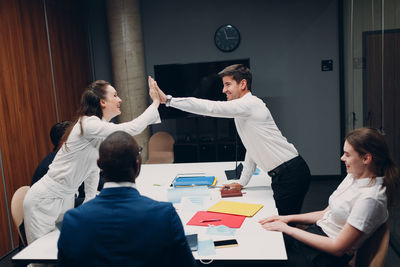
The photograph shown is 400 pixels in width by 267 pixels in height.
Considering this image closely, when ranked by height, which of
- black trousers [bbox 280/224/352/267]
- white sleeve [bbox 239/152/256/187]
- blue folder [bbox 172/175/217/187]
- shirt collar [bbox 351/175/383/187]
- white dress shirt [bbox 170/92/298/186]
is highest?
white dress shirt [bbox 170/92/298/186]

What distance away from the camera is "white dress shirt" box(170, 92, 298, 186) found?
8.16 feet

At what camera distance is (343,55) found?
17.5 ft

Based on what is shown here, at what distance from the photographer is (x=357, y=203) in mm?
1694

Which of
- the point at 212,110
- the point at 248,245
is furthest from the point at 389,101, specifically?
the point at 248,245

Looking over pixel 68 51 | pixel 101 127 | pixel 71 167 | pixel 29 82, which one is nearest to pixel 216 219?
pixel 101 127

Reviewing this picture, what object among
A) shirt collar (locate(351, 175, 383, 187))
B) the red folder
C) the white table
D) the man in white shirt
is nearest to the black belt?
the man in white shirt

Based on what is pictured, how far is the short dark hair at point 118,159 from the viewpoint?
4.32ft

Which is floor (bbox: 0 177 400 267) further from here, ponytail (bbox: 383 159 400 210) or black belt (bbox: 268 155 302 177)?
ponytail (bbox: 383 159 400 210)

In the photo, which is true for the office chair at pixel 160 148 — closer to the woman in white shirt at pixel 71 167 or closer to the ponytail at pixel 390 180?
the woman in white shirt at pixel 71 167

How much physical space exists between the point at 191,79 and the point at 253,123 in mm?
2916

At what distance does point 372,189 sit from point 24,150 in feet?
11.5

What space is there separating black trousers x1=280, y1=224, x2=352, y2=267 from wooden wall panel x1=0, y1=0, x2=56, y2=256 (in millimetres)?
2892

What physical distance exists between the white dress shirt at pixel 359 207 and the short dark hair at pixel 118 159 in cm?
102

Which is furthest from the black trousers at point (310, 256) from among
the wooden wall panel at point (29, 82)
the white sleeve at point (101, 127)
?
the wooden wall panel at point (29, 82)
